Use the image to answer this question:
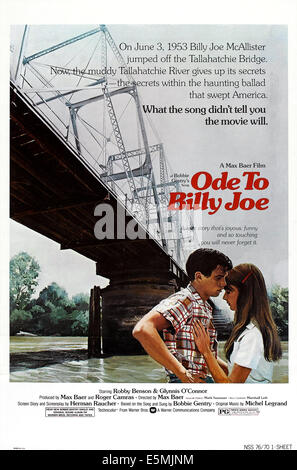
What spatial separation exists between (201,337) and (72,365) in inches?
70.1

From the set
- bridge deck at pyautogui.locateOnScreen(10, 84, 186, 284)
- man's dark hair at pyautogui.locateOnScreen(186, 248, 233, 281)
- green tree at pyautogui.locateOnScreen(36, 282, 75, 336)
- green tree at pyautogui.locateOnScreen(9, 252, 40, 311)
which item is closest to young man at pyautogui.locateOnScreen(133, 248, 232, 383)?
man's dark hair at pyautogui.locateOnScreen(186, 248, 233, 281)

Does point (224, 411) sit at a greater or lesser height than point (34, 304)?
lesser

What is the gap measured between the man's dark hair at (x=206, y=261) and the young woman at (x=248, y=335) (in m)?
0.17

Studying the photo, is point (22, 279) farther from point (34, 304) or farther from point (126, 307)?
point (126, 307)

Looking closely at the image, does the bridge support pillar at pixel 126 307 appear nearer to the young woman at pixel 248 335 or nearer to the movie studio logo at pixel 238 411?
the young woman at pixel 248 335

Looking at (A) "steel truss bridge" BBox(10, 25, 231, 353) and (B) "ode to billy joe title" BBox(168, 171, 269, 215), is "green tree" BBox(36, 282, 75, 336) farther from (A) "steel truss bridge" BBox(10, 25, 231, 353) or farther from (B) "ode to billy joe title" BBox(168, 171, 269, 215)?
(B) "ode to billy joe title" BBox(168, 171, 269, 215)

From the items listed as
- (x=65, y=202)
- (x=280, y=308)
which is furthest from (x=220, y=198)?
(x=65, y=202)

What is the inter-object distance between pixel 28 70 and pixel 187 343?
4114 millimetres

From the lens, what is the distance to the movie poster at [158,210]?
5516 mm

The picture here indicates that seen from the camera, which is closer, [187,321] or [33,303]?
[187,321]

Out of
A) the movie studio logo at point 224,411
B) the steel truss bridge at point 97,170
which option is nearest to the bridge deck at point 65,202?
the steel truss bridge at point 97,170

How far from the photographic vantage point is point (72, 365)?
5.75 metres

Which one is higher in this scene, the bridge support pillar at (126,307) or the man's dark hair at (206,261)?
the man's dark hair at (206,261)

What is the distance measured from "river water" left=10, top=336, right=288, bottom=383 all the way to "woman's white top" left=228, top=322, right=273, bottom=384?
0.15 metres
